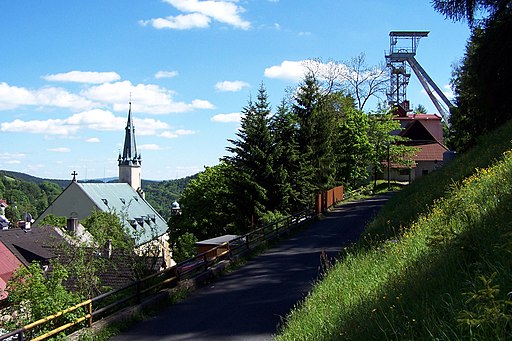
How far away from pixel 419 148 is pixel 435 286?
57.9m

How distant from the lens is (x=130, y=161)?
405ft

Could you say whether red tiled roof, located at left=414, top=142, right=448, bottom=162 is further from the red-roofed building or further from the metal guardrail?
the metal guardrail

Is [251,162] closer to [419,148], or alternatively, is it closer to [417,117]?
[419,148]

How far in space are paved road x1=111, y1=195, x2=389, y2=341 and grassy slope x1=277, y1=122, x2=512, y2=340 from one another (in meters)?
1.62

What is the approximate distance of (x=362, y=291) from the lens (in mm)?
7039

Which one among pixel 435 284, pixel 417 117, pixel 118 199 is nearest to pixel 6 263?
pixel 435 284

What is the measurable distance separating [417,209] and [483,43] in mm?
11311

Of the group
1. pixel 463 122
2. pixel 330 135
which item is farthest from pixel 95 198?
pixel 463 122

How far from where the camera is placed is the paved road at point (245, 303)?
9258 millimetres

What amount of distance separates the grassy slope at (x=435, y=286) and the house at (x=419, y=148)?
49.9 metres

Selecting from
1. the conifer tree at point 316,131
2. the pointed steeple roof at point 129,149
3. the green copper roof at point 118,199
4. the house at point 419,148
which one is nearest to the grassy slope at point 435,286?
the conifer tree at point 316,131

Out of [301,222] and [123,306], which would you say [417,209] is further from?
[301,222]

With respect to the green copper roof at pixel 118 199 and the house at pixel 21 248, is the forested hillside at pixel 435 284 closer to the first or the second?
the house at pixel 21 248

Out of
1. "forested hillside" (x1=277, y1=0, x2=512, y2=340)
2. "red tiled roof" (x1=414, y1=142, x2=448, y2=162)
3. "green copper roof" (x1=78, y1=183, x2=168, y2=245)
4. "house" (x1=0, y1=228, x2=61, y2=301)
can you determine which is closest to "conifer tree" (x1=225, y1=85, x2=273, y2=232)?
"house" (x1=0, y1=228, x2=61, y2=301)
